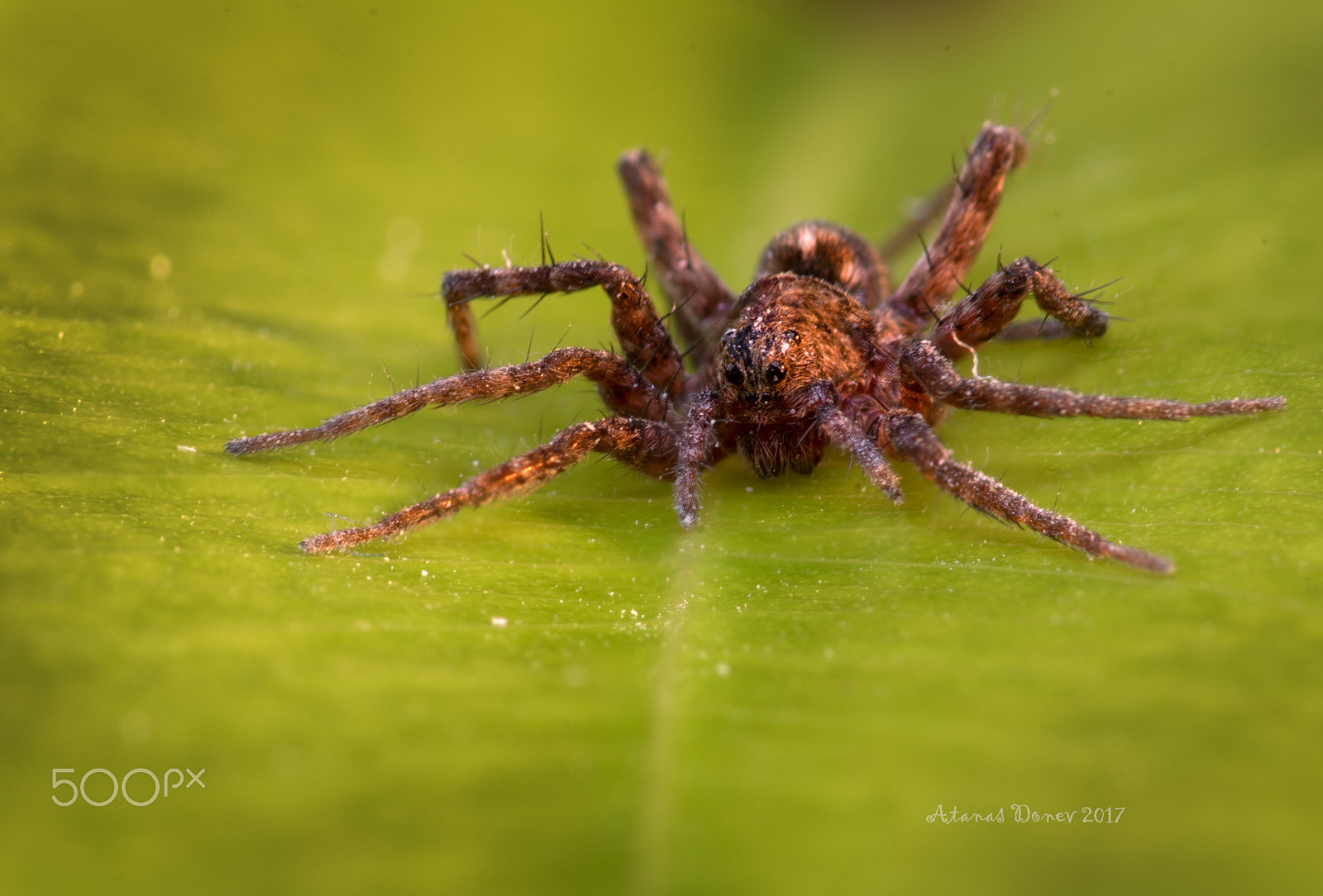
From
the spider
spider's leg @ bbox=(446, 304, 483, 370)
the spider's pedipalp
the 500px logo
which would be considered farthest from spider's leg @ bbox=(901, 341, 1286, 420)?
the 500px logo

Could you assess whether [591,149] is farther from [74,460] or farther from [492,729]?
[492,729]

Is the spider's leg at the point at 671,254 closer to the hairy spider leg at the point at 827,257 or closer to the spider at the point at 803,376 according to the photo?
the spider at the point at 803,376

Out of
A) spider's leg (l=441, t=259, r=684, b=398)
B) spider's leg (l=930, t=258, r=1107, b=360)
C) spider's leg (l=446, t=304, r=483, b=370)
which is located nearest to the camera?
spider's leg (l=930, t=258, r=1107, b=360)

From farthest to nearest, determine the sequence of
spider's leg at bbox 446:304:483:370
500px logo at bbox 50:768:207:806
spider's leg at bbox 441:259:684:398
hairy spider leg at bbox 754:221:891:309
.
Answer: hairy spider leg at bbox 754:221:891:309, spider's leg at bbox 446:304:483:370, spider's leg at bbox 441:259:684:398, 500px logo at bbox 50:768:207:806

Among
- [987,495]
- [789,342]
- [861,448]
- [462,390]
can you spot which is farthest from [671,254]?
[987,495]

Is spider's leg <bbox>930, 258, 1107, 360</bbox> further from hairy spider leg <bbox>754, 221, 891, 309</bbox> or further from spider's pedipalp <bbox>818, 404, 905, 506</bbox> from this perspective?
spider's pedipalp <bbox>818, 404, 905, 506</bbox>

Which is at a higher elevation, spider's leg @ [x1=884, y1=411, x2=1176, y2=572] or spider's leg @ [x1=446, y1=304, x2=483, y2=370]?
spider's leg @ [x1=446, y1=304, x2=483, y2=370]

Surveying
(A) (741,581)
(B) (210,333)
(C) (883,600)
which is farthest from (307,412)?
(C) (883,600)

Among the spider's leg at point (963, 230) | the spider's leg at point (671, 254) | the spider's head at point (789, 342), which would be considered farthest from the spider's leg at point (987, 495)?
the spider's leg at point (671, 254)
